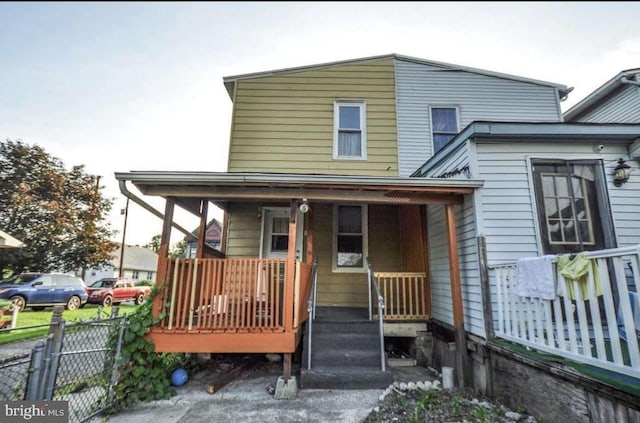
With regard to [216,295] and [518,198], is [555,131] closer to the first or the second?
[518,198]

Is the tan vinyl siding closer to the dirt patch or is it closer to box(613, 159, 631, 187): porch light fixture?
box(613, 159, 631, 187): porch light fixture

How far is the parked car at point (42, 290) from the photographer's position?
10453mm

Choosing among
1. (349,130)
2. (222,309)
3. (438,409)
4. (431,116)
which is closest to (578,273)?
(438,409)

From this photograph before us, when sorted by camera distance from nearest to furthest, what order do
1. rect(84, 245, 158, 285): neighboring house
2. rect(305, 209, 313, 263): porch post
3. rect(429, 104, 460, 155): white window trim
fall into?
1. rect(305, 209, 313, 263): porch post
2. rect(429, 104, 460, 155): white window trim
3. rect(84, 245, 158, 285): neighboring house

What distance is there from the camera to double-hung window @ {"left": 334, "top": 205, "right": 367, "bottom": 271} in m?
6.29

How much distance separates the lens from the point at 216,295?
12.8 feet

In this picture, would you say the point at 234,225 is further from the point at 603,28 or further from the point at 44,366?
the point at 603,28

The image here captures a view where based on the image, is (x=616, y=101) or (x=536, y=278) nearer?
(x=536, y=278)

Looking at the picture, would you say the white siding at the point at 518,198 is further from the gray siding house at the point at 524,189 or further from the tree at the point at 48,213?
the tree at the point at 48,213

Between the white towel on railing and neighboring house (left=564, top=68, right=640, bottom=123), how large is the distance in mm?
6898

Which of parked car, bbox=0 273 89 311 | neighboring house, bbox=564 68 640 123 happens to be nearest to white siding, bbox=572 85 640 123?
neighboring house, bbox=564 68 640 123

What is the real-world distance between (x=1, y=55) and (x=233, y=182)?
19.5ft

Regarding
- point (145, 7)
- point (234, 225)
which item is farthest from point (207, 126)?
point (145, 7)

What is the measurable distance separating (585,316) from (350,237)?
427cm
